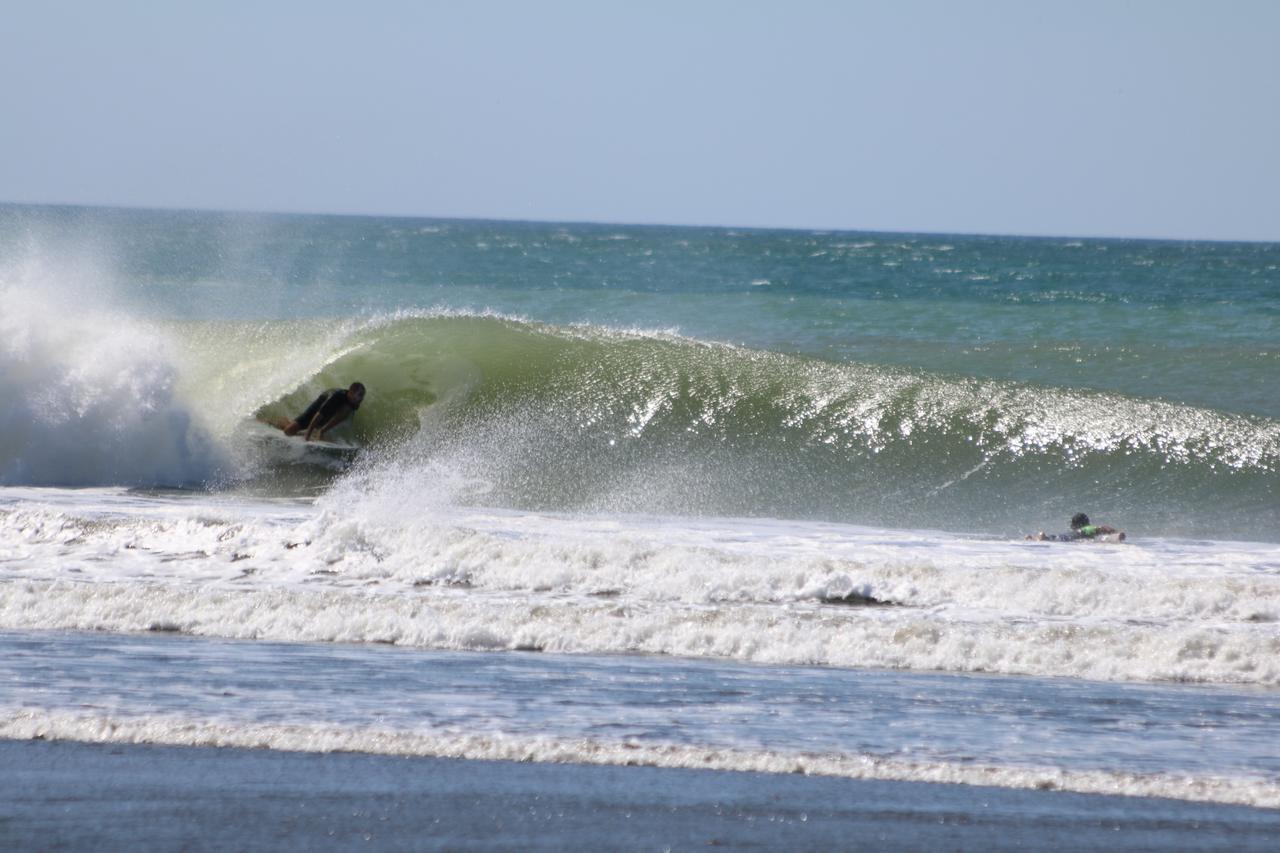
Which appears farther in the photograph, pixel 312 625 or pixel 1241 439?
pixel 1241 439

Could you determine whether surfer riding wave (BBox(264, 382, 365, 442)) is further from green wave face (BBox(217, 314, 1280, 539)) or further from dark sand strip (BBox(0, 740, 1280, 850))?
dark sand strip (BBox(0, 740, 1280, 850))

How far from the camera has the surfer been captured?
13.1 m

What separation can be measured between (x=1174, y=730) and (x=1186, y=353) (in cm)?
1717

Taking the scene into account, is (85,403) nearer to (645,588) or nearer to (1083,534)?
(645,588)

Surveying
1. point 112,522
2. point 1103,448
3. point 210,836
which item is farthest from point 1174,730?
point 1103,448

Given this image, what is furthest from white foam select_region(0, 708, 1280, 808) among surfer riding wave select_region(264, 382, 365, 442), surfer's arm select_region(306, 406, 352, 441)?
surfer's arm select_region(306, 406, 352, 441)

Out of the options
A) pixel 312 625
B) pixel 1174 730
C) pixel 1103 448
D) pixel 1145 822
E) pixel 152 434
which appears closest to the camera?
pixel 1145 822

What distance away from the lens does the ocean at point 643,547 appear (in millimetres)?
5203

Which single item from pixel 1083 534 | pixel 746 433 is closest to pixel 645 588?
pixel 1083 534

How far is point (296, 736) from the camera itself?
4879 mm

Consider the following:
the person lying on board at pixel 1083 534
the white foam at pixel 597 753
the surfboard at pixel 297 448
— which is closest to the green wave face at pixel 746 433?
the surfboard at pixel 297 448

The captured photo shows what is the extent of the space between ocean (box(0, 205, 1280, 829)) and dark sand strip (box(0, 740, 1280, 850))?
0.54 ft

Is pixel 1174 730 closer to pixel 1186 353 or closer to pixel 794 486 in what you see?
pixel 794 486

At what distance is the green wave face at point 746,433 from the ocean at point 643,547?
2.4 inches
